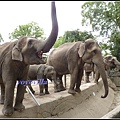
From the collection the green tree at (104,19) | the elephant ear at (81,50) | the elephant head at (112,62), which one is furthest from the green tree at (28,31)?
the elephant ear at (81,50)

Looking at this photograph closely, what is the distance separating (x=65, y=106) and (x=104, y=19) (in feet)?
49.1

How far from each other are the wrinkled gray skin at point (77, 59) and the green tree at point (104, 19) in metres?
12.5

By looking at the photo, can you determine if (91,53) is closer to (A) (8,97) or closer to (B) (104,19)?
(A) (8,97)

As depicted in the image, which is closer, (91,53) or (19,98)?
(19,98)

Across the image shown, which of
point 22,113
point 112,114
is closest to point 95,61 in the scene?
point 22,113

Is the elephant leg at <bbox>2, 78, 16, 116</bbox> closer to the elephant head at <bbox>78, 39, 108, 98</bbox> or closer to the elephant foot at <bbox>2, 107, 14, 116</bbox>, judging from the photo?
the elephant foot at <bbox>2, 107, 14, 116</bbox>

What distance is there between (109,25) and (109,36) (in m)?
1.02

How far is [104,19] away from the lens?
747 inches

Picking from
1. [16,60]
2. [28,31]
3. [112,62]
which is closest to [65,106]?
[16,60]

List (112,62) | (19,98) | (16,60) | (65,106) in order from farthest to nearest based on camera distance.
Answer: (112,62) < (65,106) < (19,98) < (16,60)

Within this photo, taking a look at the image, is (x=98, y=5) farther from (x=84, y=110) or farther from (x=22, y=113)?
(x=22, y=113)

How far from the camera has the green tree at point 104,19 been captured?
1820 cm

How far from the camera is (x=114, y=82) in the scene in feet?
42.8

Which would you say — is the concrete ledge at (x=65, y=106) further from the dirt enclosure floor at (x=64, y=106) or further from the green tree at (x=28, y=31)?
the green tree at (x=28, y=31)
